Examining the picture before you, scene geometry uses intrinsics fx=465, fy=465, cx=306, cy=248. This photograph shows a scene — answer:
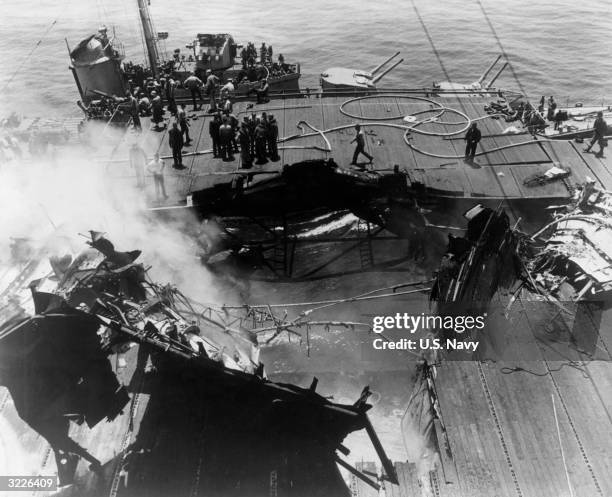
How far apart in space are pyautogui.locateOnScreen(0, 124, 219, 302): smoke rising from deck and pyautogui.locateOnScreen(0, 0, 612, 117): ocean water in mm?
26440

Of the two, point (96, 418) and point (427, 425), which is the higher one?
point (96, 418)

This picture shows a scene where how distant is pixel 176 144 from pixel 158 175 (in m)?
1.51

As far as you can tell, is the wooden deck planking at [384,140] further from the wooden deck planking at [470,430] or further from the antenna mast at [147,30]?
the antenna mast at [147,30]

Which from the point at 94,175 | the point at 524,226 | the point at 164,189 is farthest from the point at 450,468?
the point at 94,175

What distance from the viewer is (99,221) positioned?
17.6 meters

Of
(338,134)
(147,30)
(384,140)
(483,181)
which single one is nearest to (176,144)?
(338,134)

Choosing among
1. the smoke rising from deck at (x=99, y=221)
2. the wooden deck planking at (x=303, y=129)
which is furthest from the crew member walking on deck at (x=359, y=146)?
the smoke rising from deck at (x=99, y=221)

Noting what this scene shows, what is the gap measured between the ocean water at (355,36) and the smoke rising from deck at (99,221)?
2644cm

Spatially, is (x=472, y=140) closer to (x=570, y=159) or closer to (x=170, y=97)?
(x=570, y=159)

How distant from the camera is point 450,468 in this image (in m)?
10.2

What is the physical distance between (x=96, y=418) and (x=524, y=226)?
16.6 m

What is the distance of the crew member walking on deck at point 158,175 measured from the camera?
61.2ft

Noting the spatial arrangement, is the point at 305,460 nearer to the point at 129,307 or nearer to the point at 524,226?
the point at 129,307

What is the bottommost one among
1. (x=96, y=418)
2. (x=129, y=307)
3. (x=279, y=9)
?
(x=279, y=9)
